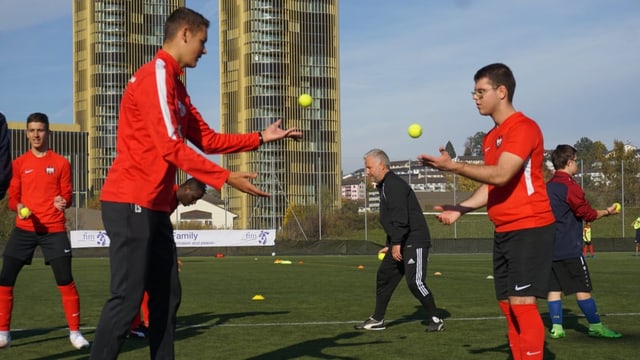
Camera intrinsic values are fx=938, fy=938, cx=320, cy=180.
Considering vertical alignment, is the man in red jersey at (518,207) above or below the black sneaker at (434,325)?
above

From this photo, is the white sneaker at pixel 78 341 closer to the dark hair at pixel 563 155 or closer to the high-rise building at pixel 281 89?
the dark hair at pixel 563 155

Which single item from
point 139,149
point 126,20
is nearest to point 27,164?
point 139,149

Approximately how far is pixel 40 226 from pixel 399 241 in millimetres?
3927

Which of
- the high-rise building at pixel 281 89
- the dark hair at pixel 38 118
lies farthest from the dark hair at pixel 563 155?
the high-rise building at pixel 281 89

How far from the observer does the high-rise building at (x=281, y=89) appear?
369ft

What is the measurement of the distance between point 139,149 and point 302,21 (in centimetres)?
10970

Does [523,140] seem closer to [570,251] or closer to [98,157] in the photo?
[570,251]

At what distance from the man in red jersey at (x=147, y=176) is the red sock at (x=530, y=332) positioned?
2062 mm

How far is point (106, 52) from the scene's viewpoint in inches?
4798

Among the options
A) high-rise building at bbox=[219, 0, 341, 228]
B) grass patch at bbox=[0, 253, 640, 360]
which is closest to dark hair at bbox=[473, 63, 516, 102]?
grass patch at bbox=[0, 253, 640, 360]

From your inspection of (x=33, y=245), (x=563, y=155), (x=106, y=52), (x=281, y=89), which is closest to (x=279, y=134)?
(x=33, y=245)

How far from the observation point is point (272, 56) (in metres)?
112

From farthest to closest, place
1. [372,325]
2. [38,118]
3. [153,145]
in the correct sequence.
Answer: [372,325], [38,118], [153,145]

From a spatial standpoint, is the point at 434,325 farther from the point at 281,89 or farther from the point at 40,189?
the point at 281,89
